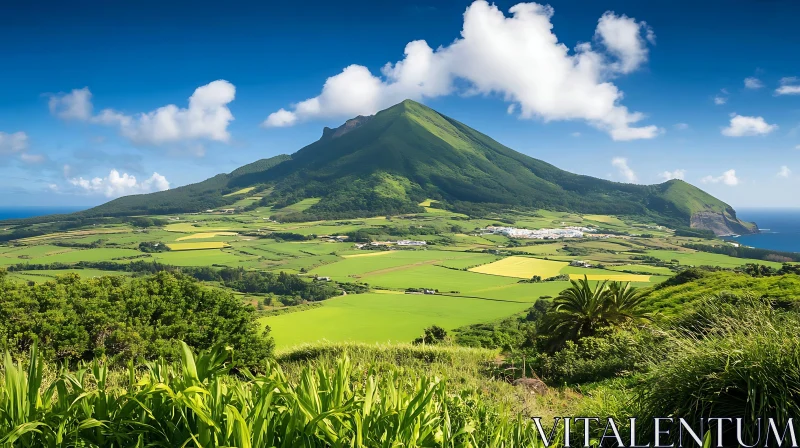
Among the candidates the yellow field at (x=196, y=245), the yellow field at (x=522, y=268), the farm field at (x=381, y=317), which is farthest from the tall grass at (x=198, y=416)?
the yellow field at (x=196, y=245)

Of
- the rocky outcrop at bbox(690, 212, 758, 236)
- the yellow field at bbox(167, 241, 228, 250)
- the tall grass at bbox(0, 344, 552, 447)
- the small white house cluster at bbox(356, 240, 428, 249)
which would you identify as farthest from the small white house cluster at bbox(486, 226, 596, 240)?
the tall grass at bbox(0, 344, 552, 447)

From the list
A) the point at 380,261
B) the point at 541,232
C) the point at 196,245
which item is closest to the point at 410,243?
the point at 380,261

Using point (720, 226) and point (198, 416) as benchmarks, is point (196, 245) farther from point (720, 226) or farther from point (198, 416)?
point (720, 226)

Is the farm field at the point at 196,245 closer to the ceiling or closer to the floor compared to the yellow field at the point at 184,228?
closer to the floor

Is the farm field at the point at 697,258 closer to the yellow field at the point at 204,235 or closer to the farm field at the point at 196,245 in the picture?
the farm field at the point at 196,245

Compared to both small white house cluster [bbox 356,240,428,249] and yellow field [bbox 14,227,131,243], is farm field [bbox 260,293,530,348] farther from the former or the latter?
yellow field [bbox 14,227,131,243]
